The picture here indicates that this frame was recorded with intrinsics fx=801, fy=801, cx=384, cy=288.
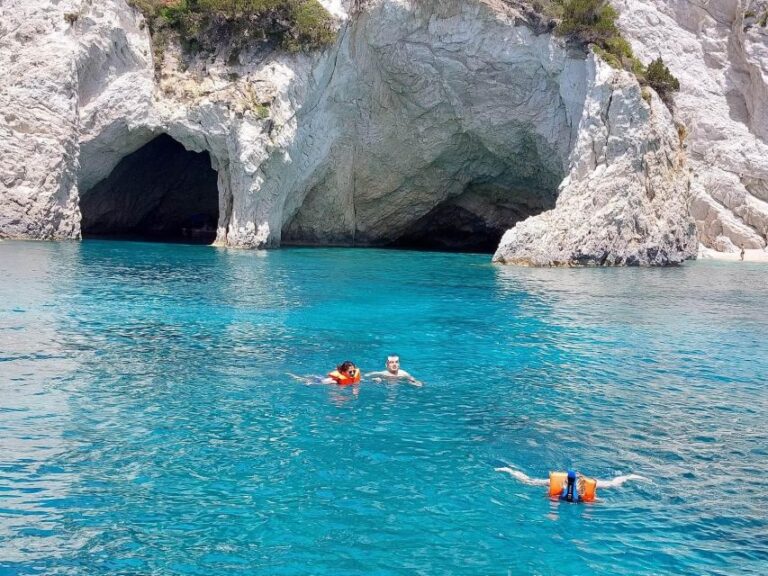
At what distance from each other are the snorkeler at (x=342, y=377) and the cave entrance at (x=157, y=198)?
33.9 meters

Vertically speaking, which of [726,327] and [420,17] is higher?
[420,17]

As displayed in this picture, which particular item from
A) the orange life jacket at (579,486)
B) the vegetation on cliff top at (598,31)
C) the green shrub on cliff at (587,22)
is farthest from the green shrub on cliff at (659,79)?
the orange life jacket at (579,486)

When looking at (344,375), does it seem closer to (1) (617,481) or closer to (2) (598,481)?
(2) (598,481)

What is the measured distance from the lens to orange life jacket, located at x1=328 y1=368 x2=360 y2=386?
14.9 metres

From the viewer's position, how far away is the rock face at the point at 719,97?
5341 cm

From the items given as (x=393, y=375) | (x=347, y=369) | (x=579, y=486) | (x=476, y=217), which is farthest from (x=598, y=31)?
(x=579, y=486)

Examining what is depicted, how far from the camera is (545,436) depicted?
12.4 metres

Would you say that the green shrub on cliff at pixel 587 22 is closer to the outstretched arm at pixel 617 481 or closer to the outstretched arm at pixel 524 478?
the outstretched arm at pixel 617 481

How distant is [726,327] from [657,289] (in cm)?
811

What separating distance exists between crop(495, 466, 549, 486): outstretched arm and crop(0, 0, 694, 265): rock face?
2958cm

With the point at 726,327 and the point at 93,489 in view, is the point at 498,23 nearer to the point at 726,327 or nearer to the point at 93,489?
the point at 726,327

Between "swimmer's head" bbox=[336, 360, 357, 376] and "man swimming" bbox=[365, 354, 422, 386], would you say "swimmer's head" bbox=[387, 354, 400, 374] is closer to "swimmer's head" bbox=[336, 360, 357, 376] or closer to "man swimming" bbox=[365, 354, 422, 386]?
"man swimming" bbox=[365, 354, 422, 386]

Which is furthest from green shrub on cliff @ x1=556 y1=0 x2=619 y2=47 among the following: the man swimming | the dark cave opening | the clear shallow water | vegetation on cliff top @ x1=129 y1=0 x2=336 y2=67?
the man swimming

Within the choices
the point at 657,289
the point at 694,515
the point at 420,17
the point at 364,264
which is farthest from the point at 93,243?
the point at 694,515
